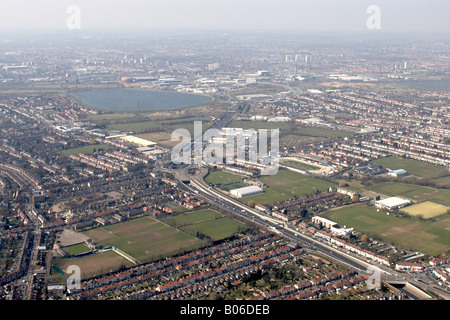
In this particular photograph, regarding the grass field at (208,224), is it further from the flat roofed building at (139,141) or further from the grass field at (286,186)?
the flat roofed building at (139,141)

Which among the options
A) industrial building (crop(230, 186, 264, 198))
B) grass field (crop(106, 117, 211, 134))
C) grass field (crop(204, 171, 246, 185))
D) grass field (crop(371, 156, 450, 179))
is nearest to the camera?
industrial building (crop(230, 186, 264, 198))

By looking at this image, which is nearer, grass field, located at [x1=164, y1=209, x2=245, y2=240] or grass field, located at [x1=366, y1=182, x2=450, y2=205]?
grass field, located at [x1=164, y1=209, x2=245, y2=240]

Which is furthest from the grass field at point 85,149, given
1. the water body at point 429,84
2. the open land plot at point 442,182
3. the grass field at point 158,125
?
the water body at point 429,84

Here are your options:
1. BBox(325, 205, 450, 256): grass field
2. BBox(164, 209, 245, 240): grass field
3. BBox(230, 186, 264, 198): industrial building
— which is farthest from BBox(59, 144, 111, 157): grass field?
BBox(325, 205, 450, 256): grass field

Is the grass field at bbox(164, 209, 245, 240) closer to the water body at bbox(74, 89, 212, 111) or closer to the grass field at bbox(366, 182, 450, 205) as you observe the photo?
the grass field at bbox(366, 182, 450, 205)

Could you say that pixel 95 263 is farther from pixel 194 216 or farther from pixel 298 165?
pixel 298 165
